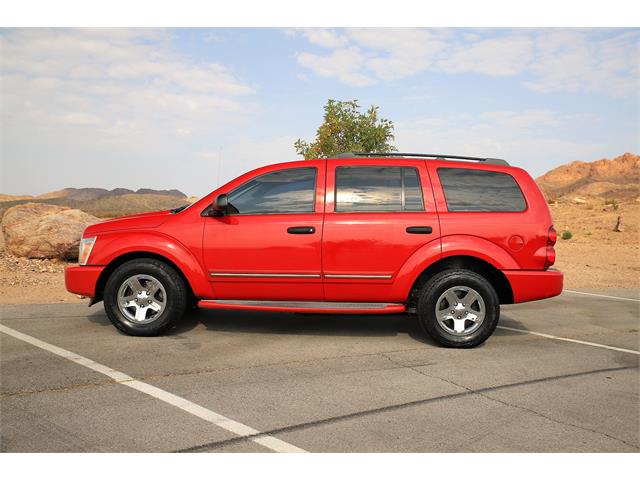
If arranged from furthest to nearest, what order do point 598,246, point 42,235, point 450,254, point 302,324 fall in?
1. point 598,246
2. point 42,235
3. point 302,324
4. point 450,254

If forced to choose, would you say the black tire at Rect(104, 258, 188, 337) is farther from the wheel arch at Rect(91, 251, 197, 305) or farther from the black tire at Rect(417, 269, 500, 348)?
the black tire at Rect(417, 269, 500, 348)

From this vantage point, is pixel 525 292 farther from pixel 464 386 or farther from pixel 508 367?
pixel 464 386

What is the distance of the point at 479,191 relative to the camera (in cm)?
648

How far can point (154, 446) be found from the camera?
141 inches

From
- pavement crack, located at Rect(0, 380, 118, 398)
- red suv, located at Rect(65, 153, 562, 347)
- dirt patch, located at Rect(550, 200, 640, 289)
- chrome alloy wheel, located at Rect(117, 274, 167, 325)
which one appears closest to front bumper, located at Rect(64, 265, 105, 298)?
red suv, located at Rect(65, 153, 562, 347)

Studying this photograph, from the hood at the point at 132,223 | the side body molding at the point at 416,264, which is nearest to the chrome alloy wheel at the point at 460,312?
the side body molding at the point at 416,264

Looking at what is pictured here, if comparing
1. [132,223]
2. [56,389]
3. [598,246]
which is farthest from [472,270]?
[598,246]

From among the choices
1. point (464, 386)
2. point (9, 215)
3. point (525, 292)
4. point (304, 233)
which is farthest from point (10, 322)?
point (9, 215)

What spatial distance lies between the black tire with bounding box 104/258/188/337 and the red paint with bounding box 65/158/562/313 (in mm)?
172

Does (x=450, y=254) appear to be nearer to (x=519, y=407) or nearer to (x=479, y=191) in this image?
(x=479, y=191)

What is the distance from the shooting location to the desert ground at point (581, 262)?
10.3 m

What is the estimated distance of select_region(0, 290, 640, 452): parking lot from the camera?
12.3 feet

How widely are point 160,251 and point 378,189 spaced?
96.0 inches

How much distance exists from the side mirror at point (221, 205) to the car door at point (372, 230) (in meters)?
1.06
